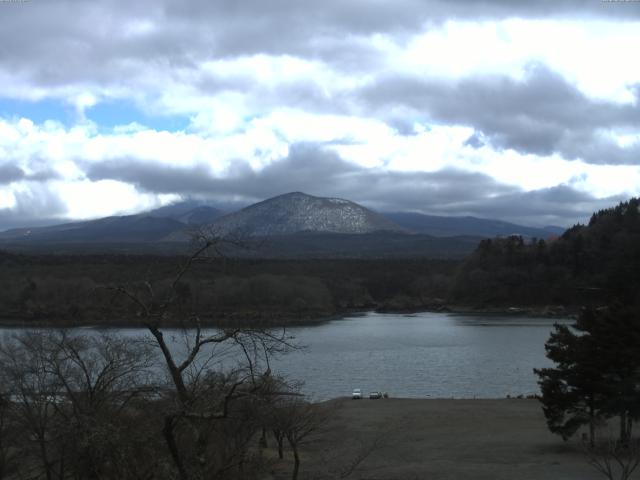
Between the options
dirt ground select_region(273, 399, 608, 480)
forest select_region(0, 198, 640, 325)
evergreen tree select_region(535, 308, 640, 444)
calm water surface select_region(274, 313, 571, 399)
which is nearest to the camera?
dirt ground select_region(273, 399, 608, 480)

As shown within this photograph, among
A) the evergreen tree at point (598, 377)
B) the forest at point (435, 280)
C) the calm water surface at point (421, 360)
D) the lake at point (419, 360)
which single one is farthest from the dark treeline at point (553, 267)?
the evergreen tree at point (598, 377)

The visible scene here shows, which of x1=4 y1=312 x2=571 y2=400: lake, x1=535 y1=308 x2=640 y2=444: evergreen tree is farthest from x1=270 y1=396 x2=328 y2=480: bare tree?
x1=535 y1=308 x2=640 y2=444: evergreen tree

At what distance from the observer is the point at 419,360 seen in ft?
187

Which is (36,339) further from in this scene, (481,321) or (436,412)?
(481,321)

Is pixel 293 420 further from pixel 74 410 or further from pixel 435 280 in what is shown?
pixel 435 280

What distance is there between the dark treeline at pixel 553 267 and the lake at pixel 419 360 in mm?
27083

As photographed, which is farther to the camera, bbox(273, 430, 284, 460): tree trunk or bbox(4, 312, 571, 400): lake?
bbox(4, 312, 571, 400): lake

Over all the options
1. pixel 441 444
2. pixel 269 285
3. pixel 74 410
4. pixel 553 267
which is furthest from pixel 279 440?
pixel 553 267

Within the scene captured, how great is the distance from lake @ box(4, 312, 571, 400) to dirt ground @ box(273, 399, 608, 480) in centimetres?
388

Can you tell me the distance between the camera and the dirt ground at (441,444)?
23094mm

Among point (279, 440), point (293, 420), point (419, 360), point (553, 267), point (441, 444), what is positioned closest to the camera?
point (293, 420)

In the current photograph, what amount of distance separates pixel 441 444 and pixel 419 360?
27.3 m

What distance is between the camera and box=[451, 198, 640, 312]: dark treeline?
4478 inches

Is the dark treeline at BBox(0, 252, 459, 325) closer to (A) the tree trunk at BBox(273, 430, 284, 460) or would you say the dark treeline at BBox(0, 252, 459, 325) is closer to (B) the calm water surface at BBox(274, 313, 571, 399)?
(B) the calm water surface at BBox(274, 313, 571, 399)
